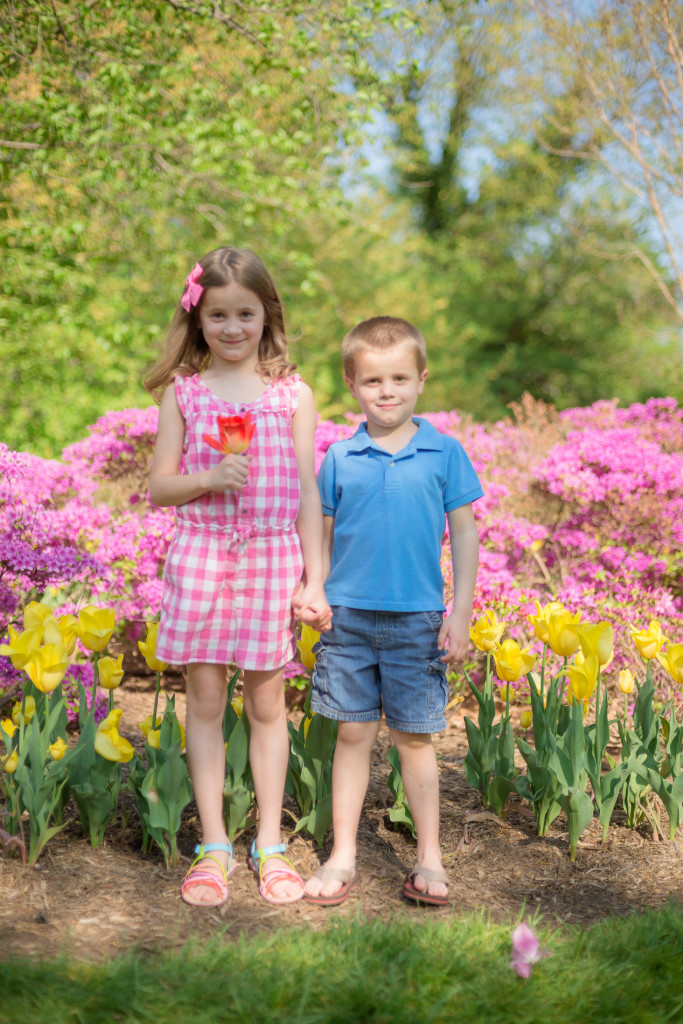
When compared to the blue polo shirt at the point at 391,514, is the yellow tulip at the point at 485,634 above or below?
below

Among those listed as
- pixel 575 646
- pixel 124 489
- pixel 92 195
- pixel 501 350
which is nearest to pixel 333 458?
pixel 575 646

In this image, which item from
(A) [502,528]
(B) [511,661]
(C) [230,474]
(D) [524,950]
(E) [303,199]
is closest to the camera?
(D) [524,950]

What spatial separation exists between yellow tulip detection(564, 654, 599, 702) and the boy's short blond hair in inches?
36.0

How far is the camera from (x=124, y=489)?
16.7 feet

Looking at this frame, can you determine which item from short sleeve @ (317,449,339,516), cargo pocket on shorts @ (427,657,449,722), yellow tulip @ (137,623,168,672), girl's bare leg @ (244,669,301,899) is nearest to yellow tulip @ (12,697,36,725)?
yellow tulip @ (137,623,168,672)

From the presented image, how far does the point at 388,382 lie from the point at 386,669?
0.74 metres

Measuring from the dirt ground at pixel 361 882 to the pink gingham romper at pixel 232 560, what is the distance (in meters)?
0.60

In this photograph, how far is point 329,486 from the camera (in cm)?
233

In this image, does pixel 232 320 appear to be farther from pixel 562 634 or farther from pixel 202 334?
pixel 562 634

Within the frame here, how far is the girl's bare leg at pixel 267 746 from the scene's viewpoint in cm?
230

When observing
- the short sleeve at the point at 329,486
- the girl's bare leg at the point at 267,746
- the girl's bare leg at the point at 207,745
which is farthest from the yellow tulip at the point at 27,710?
the short sleeve at the point at 329,486

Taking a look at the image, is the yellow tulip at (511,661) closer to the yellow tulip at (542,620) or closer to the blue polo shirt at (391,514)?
the yellow tulip at (542,620)

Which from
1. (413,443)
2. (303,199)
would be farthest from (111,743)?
(303,199)

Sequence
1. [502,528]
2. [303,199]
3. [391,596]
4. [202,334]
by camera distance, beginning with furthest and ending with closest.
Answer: [303,199], [502,528], [202,334], [391,596]
